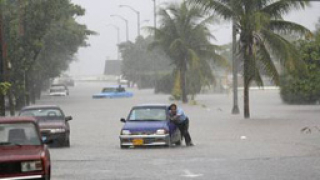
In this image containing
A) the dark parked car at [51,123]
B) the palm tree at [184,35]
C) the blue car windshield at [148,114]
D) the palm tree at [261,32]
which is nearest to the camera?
the dark parked car at [51,123]

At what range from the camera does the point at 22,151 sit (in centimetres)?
1335

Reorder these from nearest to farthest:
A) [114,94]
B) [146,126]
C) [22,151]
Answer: [22,151], [146,126], [114,94]

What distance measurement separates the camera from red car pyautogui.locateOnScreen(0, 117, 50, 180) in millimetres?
12836

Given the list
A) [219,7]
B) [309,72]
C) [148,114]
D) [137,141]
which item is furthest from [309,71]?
[137,141]

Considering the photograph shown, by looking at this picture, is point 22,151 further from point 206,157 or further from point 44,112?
point 44,112

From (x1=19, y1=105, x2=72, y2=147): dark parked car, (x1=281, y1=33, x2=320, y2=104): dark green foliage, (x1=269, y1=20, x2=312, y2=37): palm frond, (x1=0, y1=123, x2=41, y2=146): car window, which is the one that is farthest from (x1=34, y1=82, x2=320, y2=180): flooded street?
(x1=281, y1=33, x2=320, y2=104): dark green foliage

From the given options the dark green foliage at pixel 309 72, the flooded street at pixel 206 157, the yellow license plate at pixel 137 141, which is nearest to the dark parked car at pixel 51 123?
the flooded street at pixel 206 157

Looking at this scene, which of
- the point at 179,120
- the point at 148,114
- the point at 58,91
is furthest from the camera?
the point at 58,91

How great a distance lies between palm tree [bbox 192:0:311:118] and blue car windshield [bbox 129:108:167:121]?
13989 mm

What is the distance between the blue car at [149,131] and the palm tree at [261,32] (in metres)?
14.5

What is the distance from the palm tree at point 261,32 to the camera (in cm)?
3906

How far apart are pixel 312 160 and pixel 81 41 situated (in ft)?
187

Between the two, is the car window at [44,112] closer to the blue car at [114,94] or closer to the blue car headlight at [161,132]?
the blue car headlight at [161,132]

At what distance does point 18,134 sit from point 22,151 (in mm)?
815
